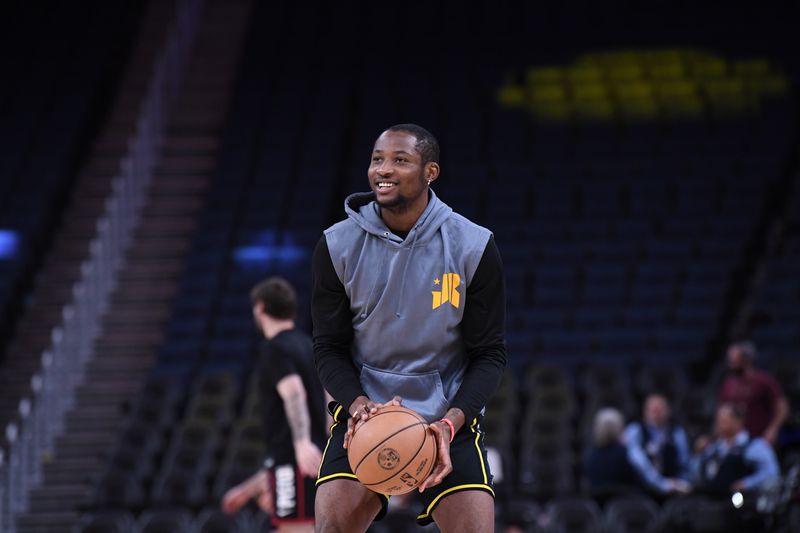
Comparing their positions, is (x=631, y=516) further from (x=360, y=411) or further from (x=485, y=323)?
(x=360, y=411)

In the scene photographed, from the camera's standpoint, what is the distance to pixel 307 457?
22.1 feet

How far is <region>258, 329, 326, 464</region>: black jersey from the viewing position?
6.92 m

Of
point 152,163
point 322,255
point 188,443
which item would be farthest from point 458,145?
point 322,255

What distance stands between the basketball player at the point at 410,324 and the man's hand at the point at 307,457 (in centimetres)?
219

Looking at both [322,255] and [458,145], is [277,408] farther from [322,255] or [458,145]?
[458,145]

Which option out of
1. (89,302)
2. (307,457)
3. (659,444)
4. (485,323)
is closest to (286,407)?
(307,457)

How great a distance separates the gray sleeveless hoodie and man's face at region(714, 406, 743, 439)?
618 cm

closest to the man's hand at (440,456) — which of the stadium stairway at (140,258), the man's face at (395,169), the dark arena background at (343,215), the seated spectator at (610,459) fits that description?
the man's face at (395,169)

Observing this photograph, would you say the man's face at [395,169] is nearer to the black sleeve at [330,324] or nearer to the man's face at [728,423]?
the black sleeve at [330,324]

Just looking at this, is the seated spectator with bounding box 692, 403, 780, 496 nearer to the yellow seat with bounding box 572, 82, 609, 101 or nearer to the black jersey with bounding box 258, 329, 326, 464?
the black jersey with bounding box 258, 329, 326, 464

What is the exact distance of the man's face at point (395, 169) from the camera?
14.4 feet

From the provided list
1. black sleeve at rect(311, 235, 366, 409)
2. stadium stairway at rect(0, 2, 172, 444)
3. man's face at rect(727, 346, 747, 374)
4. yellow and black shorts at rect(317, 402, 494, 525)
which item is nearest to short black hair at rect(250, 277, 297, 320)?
black sleeve at rect(311, 235, 366, 409)

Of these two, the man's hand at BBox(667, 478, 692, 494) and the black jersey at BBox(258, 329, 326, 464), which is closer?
the black jersey at BBox(258, 329, 326, 464)

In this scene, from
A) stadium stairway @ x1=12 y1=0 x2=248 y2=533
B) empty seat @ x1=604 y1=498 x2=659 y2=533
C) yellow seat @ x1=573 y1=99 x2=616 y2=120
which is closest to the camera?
empty seat @ x1=604 y1=498 x2=659 y2=533
